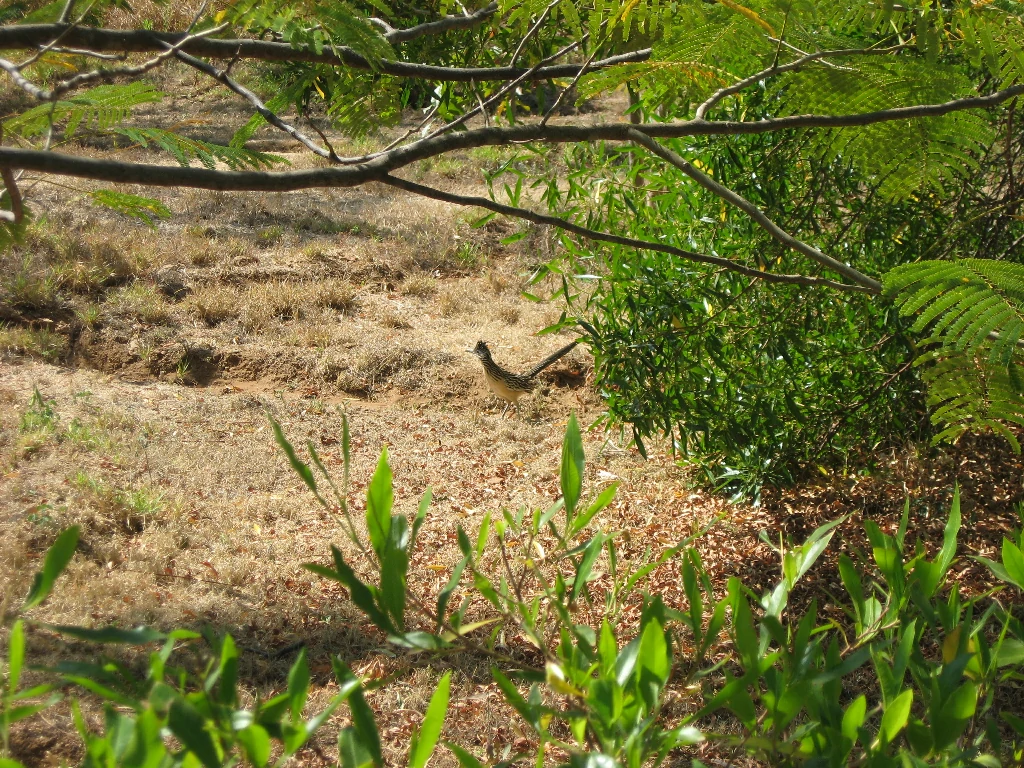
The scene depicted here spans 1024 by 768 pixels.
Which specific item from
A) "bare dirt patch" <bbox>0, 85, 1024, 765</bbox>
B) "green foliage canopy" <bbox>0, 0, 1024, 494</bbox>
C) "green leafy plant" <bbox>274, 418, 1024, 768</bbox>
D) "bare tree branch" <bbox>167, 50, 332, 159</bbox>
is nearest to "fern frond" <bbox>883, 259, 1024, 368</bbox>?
"green foliage canopy" <bbox>0, 0, 1024, 494</bbox>

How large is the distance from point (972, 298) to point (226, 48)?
6.25 feet

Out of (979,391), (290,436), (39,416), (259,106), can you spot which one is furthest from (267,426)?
(979,391)

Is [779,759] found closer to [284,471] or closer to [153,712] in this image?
[153,712]

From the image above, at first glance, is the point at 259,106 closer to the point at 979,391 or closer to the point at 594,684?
the point at 594,684

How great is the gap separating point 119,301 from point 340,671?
5510 millimetres

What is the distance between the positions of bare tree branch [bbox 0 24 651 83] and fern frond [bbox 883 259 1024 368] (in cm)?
Answer: 101

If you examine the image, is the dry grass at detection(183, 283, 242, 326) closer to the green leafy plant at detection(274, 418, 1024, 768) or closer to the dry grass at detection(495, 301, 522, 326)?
the dry grass at detection(495, 301, 522, 326)

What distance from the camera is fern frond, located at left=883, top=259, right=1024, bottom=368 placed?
6.51ft

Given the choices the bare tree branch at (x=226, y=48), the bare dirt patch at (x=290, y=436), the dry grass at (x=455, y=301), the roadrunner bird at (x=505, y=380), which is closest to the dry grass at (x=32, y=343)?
the bare dirt patch at (x=290, y=436)

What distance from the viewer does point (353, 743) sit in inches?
39.8

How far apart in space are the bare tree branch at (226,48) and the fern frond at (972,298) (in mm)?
1010

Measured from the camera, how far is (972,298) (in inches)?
80.2

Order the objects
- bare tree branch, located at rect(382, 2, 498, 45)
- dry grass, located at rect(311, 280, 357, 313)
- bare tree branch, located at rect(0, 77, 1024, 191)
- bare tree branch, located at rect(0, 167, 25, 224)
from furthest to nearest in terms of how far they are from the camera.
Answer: dry grass, located at rect(311, 280, 357, 313)
bare tree branch, located at rect(382, 2, 498, 45)
bare tree branch, located at rect(0, 167, 25, 224)
bare tree branch, located at rect(0, 77, 1024, 191)

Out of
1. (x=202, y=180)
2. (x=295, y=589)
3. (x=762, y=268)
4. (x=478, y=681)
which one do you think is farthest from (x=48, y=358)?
(x=202, y=180)
